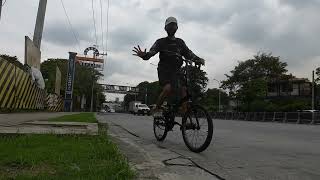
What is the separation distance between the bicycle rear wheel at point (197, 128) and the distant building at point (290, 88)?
86.0 m

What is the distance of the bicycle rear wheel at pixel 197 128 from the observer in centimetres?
673

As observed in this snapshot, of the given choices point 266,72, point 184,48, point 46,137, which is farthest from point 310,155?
point 266,72

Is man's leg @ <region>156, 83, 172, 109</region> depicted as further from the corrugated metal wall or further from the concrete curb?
the corrugated metal wall

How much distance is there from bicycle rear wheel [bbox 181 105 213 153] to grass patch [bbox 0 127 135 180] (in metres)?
1.45

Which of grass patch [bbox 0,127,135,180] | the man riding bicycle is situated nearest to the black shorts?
the man riding bicycle

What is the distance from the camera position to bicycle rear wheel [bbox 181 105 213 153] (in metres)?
6.73

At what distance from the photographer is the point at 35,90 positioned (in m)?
29.9

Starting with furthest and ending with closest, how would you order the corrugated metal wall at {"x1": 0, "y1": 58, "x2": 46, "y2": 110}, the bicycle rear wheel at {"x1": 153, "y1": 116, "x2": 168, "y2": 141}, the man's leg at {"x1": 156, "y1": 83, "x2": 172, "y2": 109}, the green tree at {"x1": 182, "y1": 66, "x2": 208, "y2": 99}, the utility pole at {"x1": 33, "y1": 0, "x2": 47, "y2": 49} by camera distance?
the utility pole at {"x1": 33, "y1": 0, "x2": 47, "y2": 49} → the corrugated metal wall at {"x1": 0, "y1": 58, "x2": 46, "y2": 110} → the bicycle rear wheel at {"x1": 153, "y1": 116, "x2": 168, "y2": 141} → the man's leg at {"x1": 156, "y1": 83, "x2": 172, "y2": 109} → the green tree at {"x1": 182, "y1": 66, "x2": 208, "y2": 99}

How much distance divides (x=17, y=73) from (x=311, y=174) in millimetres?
20562

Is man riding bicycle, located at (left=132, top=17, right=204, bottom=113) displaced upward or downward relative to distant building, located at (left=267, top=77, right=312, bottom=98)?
downward

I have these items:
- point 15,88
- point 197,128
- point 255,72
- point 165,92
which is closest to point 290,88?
point 255,72

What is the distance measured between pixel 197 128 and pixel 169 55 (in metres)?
1.60

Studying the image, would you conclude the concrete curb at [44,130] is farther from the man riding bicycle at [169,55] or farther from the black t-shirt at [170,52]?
the black t-shirt at [170,52]

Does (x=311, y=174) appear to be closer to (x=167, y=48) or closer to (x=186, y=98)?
(x=186, y=98)
